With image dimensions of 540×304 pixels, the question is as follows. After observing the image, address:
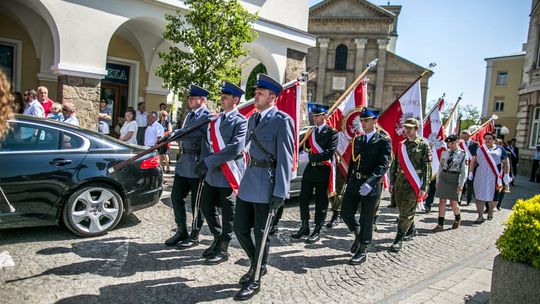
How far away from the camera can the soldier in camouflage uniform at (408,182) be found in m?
6.13

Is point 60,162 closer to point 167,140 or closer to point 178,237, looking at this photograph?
point 167,140

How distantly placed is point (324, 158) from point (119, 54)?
1111 cm

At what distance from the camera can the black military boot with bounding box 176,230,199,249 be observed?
5.33 meters

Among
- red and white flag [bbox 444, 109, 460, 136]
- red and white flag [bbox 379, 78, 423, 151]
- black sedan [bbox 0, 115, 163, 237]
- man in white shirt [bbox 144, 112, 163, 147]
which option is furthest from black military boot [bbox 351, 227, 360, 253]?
man in white shirt [bbox 144, 112, 163, 147]

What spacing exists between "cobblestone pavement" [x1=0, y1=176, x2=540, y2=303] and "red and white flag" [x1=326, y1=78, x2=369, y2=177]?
1873mm

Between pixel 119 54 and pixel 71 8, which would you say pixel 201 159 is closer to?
pixel 71 8

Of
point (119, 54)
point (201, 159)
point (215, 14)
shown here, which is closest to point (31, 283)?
point (201, 159)

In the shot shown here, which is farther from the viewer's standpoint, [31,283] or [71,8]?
[71,8]

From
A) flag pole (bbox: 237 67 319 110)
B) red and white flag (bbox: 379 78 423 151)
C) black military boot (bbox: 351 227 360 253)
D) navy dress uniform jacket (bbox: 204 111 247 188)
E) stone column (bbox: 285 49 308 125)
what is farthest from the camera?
stone column (bbox: 285 49 308 125)

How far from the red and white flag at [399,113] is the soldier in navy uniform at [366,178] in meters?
2.38

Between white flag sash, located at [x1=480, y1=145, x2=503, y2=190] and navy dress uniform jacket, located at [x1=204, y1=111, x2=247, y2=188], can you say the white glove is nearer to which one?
navy dress uniform jacket, located at [x1=204, y1=111, x2=247, y2=188]

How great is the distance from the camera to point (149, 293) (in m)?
3.94

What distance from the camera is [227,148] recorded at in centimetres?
458

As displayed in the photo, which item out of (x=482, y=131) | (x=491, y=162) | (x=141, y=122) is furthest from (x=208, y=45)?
(x=482, y=131)
